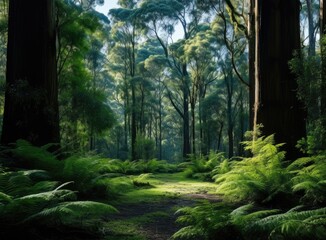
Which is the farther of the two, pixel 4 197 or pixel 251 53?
pixel 251 53

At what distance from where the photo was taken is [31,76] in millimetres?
8211

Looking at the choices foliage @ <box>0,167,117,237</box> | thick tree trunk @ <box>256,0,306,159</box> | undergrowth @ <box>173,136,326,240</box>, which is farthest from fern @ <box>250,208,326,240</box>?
thick tree trunk @ <box>256,0,306,159</box>

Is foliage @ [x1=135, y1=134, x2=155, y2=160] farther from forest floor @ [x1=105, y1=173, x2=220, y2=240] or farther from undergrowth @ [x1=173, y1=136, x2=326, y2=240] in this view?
forest floor @ [x1=105, y1=173, x2=220, y2=240]

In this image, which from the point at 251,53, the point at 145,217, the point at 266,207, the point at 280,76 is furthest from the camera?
the point at 251,53

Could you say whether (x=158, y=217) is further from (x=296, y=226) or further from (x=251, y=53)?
(x=251, y=53)

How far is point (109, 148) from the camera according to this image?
173 feet

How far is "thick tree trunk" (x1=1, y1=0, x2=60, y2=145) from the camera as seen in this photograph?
7.98m

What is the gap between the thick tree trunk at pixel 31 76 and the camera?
26.2 feet

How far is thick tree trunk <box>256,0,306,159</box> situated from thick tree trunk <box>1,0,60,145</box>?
4921mm

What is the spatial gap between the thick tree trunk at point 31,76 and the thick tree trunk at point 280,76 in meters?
4.92

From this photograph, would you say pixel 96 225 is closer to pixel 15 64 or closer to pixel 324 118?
pixel 324 118

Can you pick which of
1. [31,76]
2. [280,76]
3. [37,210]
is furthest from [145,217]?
[31,76]

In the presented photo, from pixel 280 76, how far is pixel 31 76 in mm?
5667

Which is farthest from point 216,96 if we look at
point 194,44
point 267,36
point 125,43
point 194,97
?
point 267,36
